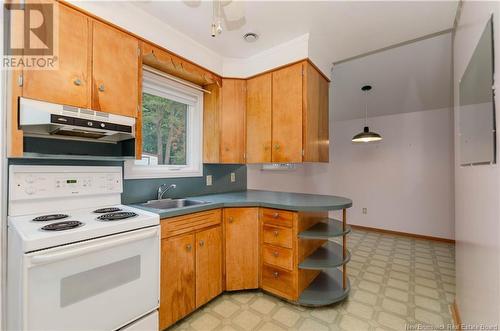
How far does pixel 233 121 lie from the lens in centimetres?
265

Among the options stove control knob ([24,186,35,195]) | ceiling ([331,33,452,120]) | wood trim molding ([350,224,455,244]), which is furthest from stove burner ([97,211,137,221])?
wood trim molding ([350,224,455,244])

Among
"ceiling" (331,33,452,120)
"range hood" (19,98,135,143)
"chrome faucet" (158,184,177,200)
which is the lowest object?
"chrome faucet" (158,184,177,200)

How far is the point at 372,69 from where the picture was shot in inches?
119

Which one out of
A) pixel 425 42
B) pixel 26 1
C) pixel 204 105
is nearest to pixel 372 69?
pixel 425 42

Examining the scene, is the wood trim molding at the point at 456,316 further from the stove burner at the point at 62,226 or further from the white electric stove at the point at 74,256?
the stove burner at the point at 62,226

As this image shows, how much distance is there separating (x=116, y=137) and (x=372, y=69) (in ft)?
10.5

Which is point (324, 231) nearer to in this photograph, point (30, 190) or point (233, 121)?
point (233, 121)

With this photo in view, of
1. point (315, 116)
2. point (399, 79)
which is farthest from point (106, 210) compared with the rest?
A: point (399, 79)

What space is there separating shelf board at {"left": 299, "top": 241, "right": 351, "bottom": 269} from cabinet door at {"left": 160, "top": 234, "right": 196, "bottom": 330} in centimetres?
95

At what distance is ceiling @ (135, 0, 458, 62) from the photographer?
1.85m

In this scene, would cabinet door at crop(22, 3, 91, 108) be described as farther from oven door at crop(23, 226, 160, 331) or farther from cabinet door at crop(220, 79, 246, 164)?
cabinet door at crop(220, 79, 246, 164)

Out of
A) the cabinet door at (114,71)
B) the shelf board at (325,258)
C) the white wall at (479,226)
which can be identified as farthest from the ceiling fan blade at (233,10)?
the shelf board at (325,258)

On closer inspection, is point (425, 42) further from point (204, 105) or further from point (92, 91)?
point (92, 91)

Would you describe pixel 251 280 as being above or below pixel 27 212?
below
